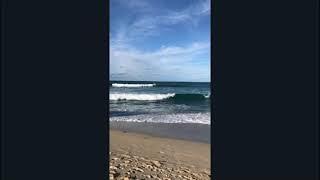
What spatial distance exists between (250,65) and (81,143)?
1213 millimetres

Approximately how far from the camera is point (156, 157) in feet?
15.0

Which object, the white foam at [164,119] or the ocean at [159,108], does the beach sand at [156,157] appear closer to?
the white foam at [164,119]

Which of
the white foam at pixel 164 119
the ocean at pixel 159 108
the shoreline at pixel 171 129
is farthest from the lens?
the ocean at pixel 159 108

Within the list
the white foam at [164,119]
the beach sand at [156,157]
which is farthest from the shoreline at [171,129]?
the white foam at [164,119]

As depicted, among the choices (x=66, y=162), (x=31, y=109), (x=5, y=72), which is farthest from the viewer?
(x=66, y=162)

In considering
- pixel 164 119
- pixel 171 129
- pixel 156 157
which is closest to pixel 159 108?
pixel 164 119

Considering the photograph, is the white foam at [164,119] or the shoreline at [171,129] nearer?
the shoreline at [171,129]

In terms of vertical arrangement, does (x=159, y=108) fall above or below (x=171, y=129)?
above

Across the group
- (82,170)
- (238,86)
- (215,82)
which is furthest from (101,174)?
(238,86)

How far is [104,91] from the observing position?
1.75m

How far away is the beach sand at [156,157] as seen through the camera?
3643 mm

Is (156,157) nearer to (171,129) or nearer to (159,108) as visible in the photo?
(171,129)

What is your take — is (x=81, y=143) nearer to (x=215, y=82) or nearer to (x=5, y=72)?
(x=5, y=72)

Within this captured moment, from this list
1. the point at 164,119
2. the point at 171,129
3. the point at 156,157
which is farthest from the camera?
the point at 164,119
